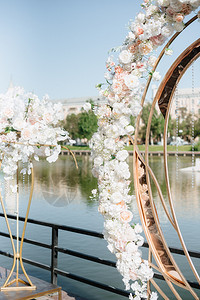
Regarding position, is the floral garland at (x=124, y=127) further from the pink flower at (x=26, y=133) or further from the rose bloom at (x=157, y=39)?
the pink flower at (x=26, y=133)

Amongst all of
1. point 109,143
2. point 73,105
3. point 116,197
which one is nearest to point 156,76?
point 109,143

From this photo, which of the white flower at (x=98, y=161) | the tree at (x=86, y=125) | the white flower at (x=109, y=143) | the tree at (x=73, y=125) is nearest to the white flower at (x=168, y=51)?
the white flower at (x=109, y=143)

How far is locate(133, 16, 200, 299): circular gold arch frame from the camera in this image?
7.85ft

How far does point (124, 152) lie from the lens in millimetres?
2441

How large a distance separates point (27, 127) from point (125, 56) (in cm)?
78

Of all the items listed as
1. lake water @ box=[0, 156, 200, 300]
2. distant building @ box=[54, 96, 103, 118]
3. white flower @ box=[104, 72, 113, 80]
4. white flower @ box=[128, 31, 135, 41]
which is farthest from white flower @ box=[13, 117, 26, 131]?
distant building @ box=[54, 96, 103, 118]

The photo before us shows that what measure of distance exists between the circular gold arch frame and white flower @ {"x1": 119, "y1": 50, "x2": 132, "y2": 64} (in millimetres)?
170

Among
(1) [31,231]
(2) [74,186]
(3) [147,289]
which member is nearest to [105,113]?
(3) [147,289]

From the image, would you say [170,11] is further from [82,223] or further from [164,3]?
[82,223]

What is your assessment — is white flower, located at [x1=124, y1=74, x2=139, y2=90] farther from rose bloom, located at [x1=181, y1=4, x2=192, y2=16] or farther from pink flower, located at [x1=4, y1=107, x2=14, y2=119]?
pink flower, located at [x1=4, y1=107, x2=14, y2=119]

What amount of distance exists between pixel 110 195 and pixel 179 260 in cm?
508

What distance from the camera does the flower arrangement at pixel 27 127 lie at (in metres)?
2.65

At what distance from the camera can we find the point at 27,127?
264 cm

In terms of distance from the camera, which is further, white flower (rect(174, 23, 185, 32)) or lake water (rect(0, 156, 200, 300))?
lake water (rect(0, 156, 200, 300))
